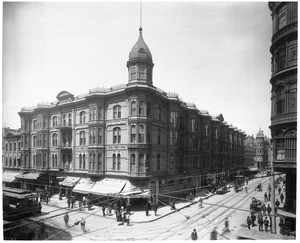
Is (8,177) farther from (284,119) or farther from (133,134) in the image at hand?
(284,119)

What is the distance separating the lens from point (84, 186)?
2788 cm

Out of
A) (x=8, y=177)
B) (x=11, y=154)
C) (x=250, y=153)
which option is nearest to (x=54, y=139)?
(x=8, y=177)

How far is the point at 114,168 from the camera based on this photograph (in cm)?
2708

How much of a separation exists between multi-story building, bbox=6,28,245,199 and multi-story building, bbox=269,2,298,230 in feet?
33.8

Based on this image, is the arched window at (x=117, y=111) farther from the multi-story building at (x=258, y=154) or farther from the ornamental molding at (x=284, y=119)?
the multi-story building at (x=258, y=154)

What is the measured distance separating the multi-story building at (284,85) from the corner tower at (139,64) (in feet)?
43.3

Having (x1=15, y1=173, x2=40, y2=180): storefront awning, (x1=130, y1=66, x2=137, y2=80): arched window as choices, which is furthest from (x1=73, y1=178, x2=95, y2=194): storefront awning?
(x1=130, y1=66, x2=137, y2=80): arched window

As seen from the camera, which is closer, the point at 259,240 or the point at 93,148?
the point at 259,240

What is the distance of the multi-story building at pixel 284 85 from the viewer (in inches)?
560

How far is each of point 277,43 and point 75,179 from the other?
27020mm

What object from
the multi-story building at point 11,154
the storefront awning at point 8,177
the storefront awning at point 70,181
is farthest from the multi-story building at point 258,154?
the storefront awning at point 8,177

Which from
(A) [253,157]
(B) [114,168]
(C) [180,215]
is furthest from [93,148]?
(A) [253,157]

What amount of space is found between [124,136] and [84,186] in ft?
26.2

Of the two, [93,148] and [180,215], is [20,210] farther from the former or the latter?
[180,215]
